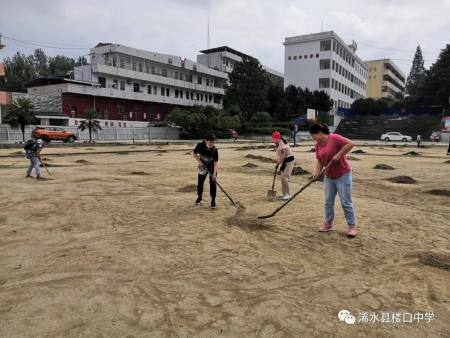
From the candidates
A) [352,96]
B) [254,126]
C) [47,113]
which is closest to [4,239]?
[47,113]

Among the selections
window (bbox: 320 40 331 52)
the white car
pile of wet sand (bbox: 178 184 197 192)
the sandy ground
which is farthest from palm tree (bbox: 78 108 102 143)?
window (bbox: 320 40 331 52)

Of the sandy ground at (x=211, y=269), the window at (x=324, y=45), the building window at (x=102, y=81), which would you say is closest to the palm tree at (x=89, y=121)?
the building window at (x=102, y=81)

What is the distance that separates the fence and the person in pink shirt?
36175 mm

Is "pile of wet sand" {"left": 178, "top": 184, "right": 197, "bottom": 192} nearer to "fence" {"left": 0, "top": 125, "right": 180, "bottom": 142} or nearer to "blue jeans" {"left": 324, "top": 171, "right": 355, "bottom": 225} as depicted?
"blue jeans" {"left": 324, "top": 171, "right": 355, "bottom": 225}

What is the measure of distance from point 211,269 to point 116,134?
42.0 meters

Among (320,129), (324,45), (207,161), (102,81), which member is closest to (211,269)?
(320,129)

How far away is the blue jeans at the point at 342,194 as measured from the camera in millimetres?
5562

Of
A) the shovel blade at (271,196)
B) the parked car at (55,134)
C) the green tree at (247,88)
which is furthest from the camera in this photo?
the green tree at (247,88)

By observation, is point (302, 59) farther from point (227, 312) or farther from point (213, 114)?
point (227, 312)

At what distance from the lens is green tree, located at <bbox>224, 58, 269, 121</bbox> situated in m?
60.5

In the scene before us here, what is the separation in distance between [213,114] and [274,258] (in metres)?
45.8

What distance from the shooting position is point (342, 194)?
221 inches

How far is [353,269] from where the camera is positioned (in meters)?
4.56

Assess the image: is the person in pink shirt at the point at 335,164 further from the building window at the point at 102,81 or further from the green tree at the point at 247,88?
the green tree at the point at 247,88
